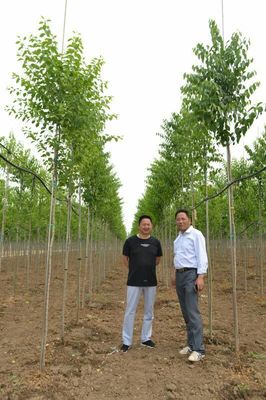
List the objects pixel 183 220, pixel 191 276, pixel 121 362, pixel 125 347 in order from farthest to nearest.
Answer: pixel 125 347
pixel 183 220
pixel 191 276
pixel 121 362

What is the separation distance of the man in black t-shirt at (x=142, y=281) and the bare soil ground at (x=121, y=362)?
0.26 m

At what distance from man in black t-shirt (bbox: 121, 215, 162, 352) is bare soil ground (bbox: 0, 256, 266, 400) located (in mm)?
256

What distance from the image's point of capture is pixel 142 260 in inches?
224

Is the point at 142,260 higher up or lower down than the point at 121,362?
higher up

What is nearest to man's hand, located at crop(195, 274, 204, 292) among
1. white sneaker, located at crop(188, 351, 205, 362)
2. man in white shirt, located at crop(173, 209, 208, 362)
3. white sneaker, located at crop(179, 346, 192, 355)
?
man in white shirt, located at crop(173, 209, 208, 362)

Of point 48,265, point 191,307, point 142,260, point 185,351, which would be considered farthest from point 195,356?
point 48,265

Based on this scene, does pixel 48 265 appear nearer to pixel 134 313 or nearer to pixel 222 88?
pixel 134 313

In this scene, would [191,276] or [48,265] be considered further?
[191,276]

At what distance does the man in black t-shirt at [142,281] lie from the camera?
5578 millimetres

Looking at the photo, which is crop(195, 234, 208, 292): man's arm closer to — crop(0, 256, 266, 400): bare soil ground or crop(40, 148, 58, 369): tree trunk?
crop(0, 256, 266, 400): bare soil ground

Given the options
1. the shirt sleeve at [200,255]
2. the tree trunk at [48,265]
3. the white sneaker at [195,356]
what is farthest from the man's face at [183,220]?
the tree trunk at [48,265]

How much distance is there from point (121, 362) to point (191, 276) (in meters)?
1.49

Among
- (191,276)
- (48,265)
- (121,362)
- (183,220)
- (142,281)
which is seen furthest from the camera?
(142,281)

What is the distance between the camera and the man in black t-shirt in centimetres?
558
